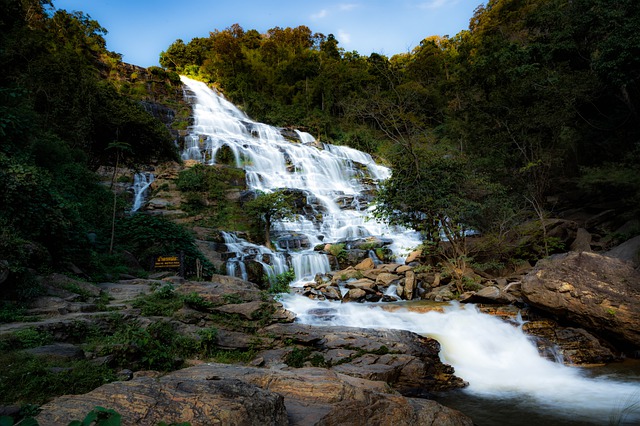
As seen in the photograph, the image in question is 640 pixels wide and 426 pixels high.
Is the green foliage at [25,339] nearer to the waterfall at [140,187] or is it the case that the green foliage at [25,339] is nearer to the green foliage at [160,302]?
the green foliage at [160,302]

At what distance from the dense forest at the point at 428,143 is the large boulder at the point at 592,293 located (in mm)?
3431

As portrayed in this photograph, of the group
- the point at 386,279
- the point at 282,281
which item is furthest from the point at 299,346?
the point at 282,281

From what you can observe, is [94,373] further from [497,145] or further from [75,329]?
[497,145]

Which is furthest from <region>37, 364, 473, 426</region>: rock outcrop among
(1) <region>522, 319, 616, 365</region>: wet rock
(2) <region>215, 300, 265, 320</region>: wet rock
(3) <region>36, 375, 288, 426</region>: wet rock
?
(1) <region>522, 319, 616, 365</region>: wet rock

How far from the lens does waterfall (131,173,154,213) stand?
62.3 feet

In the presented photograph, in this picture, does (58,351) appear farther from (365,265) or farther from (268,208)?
(268,208)

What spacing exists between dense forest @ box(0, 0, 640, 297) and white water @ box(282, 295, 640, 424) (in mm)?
3774

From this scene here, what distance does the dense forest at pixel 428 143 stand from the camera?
8.20m

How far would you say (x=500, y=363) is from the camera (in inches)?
286

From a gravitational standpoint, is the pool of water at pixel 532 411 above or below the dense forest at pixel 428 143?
below

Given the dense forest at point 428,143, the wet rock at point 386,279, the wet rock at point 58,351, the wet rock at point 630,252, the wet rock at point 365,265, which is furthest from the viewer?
the wet rock at point 365,265

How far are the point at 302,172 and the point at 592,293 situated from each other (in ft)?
67.7

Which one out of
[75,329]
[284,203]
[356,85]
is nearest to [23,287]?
[75,329]

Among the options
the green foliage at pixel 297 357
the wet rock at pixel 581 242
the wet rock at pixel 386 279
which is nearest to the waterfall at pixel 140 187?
the wet rock at pixel 386 279
